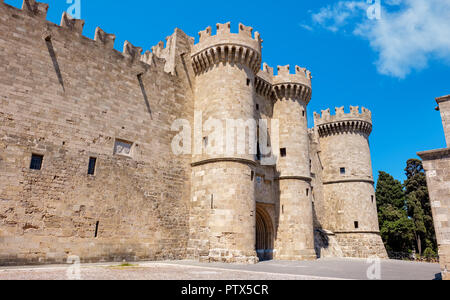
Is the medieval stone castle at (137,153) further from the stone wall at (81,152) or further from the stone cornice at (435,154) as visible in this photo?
the stone cornice at (435,154)

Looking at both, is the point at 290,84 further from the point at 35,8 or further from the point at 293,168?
the point at 35,8

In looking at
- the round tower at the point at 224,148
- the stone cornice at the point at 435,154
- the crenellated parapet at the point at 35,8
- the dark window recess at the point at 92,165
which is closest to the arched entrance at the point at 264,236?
the round tower at the point at 224,148

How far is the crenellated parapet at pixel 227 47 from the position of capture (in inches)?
653

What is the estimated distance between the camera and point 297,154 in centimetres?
1997

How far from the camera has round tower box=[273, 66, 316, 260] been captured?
18.3 meters

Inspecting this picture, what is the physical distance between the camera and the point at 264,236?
1906 cm

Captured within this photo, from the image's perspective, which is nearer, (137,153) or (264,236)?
(137,153)

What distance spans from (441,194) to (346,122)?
1916 centimetres

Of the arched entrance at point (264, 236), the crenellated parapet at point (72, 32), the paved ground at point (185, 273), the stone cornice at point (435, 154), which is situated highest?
the crenellated parapet at point (72, 32)

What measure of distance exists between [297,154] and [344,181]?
8.33m

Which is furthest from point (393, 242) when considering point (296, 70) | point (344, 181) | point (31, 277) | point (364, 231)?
point (31, 277)

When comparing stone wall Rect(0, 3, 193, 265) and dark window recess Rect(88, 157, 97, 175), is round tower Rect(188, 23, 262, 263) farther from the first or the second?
dark window recess Rect(88, 157, 97, 175)

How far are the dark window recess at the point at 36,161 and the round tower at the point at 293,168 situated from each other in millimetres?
13273
